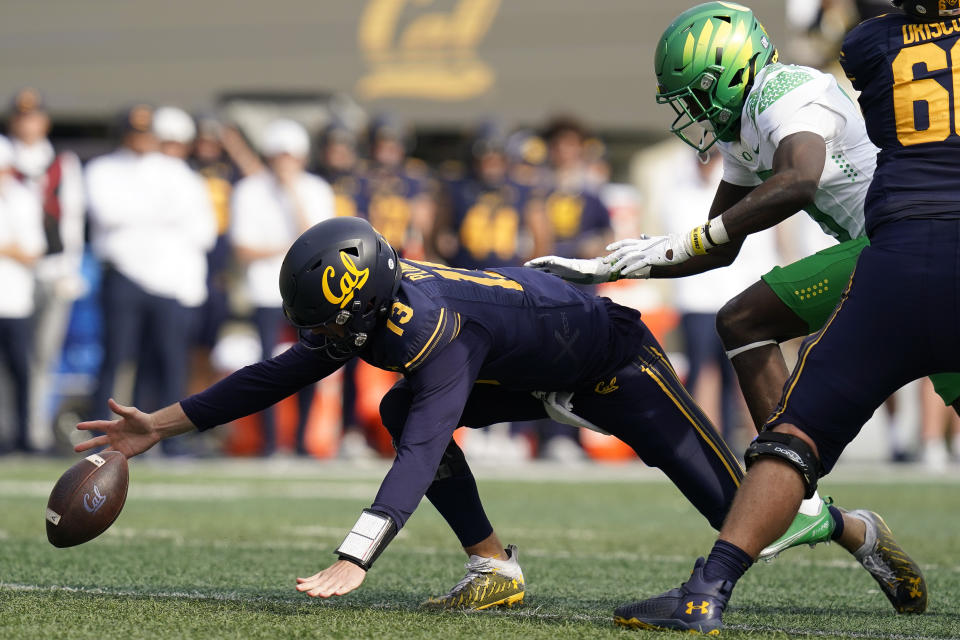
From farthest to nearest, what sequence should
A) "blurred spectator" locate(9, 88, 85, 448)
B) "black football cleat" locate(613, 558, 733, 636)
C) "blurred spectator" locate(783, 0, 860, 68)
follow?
1. "blurred spectator" locate(783, 0, 860, 68)
2. "blurred spectator" locate(9, 88, 85, 448)
3. "black football cleat" locate(613, 558, 733, 636)

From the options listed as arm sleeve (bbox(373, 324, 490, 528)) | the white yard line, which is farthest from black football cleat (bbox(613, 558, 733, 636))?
arm sleeve (bbox(373, 324, 490, 528))

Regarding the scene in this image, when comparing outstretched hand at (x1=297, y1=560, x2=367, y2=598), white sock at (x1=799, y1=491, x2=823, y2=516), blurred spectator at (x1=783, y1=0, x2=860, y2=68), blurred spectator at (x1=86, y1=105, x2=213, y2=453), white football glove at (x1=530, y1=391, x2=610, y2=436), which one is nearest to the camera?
outstretched hand at (x1=297, y1=560, x2=367, y2=598)

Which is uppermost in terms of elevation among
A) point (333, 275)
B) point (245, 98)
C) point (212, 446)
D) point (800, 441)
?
point (245, 98)

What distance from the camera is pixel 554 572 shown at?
500 cm

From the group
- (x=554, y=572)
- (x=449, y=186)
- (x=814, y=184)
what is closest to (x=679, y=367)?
(x=449, y=186)

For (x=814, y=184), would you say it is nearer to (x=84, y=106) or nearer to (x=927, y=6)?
(x=927, y=6)

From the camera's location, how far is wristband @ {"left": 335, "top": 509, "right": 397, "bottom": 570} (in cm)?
352

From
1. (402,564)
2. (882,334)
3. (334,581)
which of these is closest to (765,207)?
(882,334)

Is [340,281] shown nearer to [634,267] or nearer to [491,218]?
[634,267]

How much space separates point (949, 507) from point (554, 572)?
3.30m

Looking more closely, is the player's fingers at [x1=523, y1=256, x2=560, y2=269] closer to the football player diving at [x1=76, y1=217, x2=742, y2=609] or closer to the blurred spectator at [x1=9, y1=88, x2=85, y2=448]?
the football player diving at [x1=76, y1=217, x2=742, y2=609]

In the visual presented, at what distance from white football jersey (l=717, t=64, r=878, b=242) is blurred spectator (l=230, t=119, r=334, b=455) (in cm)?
574

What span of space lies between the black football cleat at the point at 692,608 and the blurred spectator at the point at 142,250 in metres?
6.36

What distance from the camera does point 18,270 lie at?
9.93 meters
